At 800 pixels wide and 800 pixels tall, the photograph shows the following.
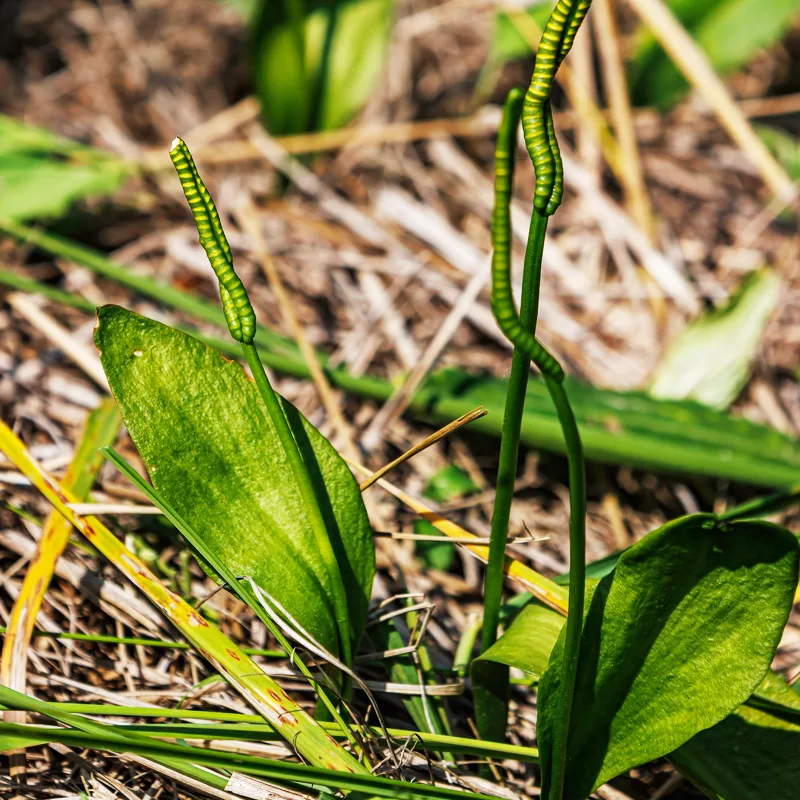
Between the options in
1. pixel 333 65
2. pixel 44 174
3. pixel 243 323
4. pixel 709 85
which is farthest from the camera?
pixel 333 65

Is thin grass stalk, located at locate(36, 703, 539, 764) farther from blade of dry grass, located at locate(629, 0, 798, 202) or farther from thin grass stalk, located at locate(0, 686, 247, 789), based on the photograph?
blade of dry grass, located at locate(629, 0, 798, 202)

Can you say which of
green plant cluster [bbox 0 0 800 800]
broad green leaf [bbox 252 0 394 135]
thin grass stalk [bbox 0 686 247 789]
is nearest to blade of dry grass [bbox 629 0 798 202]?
broad green leaf [bbox 252 0 394 135]

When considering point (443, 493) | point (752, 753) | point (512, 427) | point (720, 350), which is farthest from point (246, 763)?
point (720, 350)

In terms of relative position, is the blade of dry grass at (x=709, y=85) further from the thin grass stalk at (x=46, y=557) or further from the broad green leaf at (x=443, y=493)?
the thin grass stalk at (x=46, y=557)

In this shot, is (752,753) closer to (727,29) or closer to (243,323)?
(243,323)

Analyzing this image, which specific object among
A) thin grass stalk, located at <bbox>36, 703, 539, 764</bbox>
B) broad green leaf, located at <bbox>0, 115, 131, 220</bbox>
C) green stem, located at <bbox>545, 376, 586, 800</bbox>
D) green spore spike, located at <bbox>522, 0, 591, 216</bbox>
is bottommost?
thin grass stalk, located at <bbox>36, 703, 539, 764</bbox>

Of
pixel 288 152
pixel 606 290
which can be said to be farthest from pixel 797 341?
pixel 288 152
